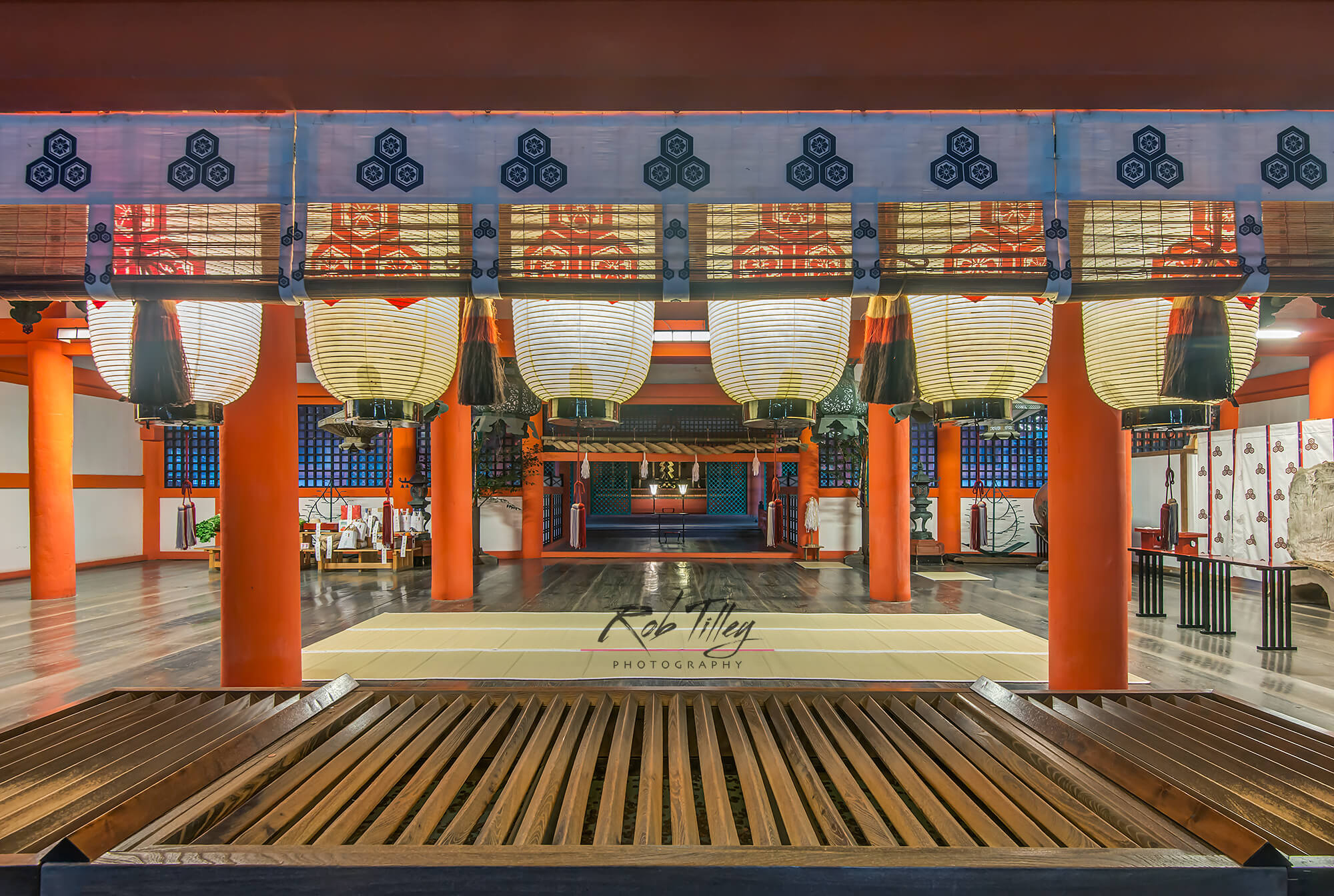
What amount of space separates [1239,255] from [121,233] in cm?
301

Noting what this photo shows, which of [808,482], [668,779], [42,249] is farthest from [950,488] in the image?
[42,249]

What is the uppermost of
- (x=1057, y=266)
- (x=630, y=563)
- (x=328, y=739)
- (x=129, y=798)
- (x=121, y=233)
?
(x=121, y=233)

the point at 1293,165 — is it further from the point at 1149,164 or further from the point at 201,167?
the point at 201,167

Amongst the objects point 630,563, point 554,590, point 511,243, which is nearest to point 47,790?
point 511,243

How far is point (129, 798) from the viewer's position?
1240 mm

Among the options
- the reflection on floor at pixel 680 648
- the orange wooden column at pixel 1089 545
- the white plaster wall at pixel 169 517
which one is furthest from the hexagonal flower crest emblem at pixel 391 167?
the white plaster wall at pixel 169 517

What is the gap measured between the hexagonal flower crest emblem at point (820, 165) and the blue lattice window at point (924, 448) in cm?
1054

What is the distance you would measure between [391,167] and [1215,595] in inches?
288

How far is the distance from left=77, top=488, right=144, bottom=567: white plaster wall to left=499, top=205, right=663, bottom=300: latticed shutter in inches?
466

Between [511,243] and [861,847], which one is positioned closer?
[861,847]

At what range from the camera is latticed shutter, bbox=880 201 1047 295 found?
163cm

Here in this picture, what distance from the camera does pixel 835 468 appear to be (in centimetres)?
1110

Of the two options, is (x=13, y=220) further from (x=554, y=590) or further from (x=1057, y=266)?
(x=554, y=590)

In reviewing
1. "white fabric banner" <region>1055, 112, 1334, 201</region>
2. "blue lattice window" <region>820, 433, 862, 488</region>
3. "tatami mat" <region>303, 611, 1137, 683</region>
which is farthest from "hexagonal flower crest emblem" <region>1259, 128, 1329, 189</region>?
"blue lattice window" <region>820, 433, 862, 488</region>
